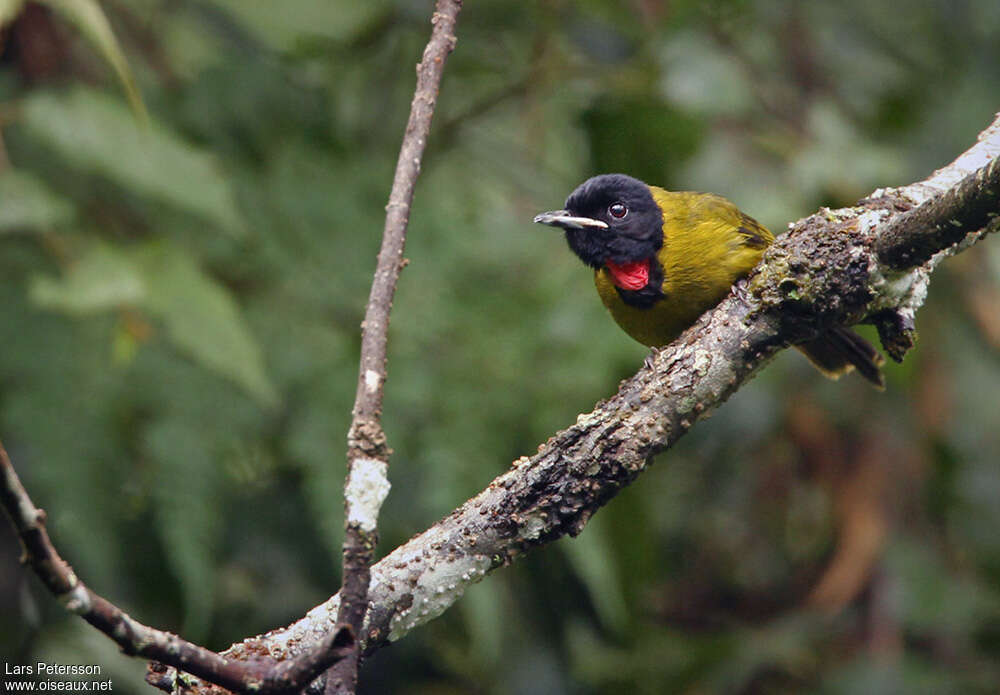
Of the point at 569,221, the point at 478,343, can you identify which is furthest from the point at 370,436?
the point at 478,343

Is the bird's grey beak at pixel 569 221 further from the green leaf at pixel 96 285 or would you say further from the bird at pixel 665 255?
the green leaf at pixel 96 285

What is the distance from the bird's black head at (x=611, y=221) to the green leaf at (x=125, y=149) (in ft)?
3.22

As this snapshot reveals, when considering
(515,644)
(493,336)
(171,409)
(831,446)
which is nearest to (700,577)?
(831,446)

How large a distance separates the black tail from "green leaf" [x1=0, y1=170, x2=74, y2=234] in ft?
7.12

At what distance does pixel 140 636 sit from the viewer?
4.14 feet

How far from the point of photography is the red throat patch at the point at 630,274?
3135 millimetres

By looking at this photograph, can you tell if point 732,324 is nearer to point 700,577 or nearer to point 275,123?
point 275,123

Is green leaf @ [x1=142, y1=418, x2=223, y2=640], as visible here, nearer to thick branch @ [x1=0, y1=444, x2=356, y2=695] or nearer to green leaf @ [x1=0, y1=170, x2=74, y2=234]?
green leaf @ [x1=0, y1=170, x2=74, y2=234]

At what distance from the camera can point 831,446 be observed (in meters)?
4.55

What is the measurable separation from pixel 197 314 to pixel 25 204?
52 cm

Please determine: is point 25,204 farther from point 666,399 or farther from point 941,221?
point 941,221

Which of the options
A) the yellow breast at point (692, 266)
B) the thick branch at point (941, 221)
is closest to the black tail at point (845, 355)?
the yellow breast at point (692, 266)

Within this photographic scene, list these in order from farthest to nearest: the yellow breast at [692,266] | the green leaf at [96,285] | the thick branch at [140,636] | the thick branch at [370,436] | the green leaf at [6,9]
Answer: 1. the yellow breast at [692,266]
2. the green leaf at [96,285]
3. the green leaf at [6,9]
4. the thick branch at [370,436]
5. the thick branch at [140,636]

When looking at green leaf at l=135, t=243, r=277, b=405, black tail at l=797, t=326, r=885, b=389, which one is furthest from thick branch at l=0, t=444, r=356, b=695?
black tail at l=797, t=326, r=885, b=389
